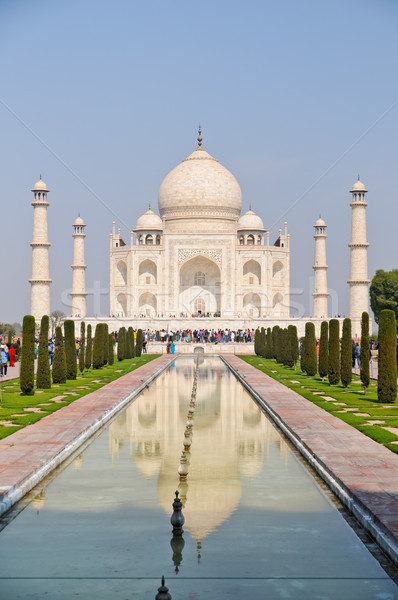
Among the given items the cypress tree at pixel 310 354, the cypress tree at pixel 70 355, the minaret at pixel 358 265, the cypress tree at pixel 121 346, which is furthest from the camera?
the minaret at pixel 358 265

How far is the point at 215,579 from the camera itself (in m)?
3.96

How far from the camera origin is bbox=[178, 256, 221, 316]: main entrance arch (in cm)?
4203

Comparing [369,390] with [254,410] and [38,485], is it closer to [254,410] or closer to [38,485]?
[254,410]

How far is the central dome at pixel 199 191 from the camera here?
141 ft

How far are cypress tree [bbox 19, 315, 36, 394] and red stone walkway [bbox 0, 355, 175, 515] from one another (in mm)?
948

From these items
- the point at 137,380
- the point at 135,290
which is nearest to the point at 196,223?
the point at 135,290

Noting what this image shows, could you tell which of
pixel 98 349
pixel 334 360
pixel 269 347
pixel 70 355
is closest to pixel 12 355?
pixel 98 349

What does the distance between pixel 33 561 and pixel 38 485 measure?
1.81 metres

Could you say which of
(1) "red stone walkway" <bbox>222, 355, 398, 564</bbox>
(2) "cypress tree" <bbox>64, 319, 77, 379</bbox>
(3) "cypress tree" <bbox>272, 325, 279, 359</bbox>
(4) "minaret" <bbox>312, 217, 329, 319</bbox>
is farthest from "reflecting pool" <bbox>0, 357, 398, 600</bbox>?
(4) "minaret" <bbox>312, 217, 329, 319</bbox>

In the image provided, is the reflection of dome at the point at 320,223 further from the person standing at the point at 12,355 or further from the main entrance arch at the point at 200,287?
the person standing at the point at 12,355

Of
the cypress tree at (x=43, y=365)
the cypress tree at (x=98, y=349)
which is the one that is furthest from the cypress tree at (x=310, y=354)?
the cypress tree at (x=43, y=365)

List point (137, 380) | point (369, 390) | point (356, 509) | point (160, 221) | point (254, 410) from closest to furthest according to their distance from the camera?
point (356, 509) → point (254, 410) → point (369, 390) → point (137, 380) → point (160, 221)

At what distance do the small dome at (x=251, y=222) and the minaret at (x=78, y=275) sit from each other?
896cm

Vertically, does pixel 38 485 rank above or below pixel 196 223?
below
